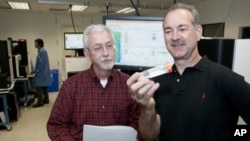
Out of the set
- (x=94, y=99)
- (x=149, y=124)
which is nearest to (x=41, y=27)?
(x=94, y=99)

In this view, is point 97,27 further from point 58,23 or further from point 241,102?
point 58,23

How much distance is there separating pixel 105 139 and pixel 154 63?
64 centimetres

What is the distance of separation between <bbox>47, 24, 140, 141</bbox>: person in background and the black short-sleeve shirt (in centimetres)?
35

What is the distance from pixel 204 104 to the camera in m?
0.96

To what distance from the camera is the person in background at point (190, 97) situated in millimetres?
922

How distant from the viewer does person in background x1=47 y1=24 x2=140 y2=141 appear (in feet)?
4.14

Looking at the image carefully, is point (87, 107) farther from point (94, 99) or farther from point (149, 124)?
point (149, 124)

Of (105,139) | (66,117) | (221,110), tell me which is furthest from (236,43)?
(66,117)

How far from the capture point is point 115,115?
1310 millimetres

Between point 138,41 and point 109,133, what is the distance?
68 centimetres

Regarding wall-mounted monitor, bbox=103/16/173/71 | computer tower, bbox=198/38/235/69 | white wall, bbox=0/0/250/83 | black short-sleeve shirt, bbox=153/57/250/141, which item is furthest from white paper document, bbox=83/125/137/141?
white wall, bbox=0/0/250/83

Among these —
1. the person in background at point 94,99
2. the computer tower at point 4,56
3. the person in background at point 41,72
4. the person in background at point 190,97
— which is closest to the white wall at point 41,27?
the person in background at point 41,72

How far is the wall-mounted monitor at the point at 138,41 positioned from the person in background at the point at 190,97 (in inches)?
16.8

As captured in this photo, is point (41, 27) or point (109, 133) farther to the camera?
point (41, 27)
